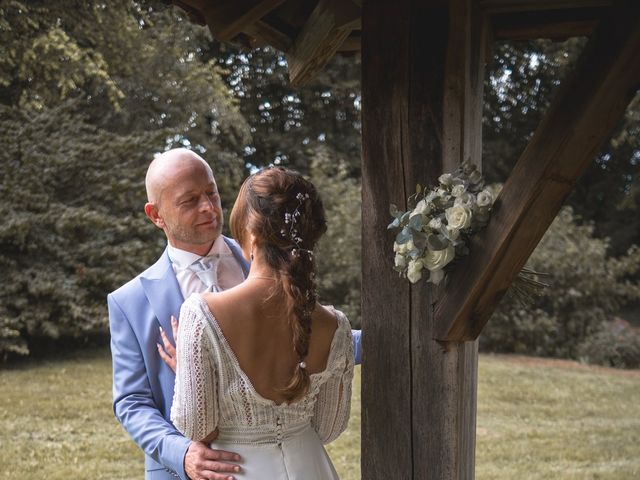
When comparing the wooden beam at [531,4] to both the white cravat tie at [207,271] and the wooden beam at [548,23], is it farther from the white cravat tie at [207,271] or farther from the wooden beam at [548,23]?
the white cravat tie at [207,271]

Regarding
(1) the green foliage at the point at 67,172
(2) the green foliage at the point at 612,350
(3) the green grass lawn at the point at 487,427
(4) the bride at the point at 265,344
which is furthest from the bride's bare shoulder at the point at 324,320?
(2) the green foliage at the point at 612,350

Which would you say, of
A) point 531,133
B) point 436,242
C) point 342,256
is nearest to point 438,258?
point 436,242

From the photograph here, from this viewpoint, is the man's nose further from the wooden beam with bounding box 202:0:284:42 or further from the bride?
the wooden beam with bounding box 202:0:284:42

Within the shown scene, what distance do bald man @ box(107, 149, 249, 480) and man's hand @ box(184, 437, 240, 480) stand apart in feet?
0.32

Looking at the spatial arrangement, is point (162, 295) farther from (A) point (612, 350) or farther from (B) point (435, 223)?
(A) point (612, 350)

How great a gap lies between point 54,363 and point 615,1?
30.7 ft

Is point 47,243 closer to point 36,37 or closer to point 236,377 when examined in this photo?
point 36,37

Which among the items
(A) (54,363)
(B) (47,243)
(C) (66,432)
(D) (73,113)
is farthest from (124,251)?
(C) (66,432)

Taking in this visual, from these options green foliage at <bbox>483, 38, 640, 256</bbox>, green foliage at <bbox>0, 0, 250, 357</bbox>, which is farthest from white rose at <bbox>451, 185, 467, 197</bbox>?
green foliage at <bbox>483, 38, 640, 256</bbox>

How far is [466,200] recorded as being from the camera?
207 cm

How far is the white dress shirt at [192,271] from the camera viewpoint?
2.50m

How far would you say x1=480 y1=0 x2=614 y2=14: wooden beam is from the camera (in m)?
2.31

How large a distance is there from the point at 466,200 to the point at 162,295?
37.0 inches

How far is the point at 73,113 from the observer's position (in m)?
11.7
